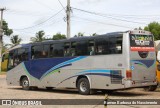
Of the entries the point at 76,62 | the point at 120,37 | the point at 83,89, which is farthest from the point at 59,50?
the point at 120,37

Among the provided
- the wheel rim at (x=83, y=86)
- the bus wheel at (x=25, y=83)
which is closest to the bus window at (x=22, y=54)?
the bus wheel at (x=25, y=83)

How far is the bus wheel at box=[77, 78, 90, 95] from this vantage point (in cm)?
1881

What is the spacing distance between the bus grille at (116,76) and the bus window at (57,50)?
386 cm

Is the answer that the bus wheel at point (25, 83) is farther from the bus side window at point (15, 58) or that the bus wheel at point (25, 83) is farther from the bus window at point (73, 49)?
the bus window at point (73, 49)

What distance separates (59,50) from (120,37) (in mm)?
4512

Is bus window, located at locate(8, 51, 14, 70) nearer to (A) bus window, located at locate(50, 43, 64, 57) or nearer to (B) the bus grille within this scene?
(A) bus window, located at locate(50, 43, 64, 57)

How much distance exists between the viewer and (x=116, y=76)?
17.3 meters

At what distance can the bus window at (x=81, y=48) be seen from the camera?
18.9 m

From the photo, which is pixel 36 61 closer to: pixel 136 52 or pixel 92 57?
pixel 92 57

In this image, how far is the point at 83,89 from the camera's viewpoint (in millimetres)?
19062

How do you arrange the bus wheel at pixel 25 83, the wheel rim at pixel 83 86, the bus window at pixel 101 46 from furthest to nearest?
1. the bus wheel at pixel 25 83
2. the wheel rim at pixel 83 86
3. the bus window at pixel 101 46

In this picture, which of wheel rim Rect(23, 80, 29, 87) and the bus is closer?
the bus

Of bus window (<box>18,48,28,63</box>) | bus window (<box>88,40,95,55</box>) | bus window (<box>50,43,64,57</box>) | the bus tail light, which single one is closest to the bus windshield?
the bus tail light

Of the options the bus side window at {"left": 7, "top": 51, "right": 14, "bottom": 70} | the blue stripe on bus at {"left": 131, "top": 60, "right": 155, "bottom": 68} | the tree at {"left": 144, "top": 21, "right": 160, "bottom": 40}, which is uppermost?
the tree at {"left": 144, "top": 21, "right": 160, "bottom": 40}
